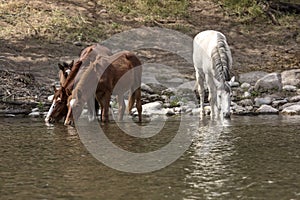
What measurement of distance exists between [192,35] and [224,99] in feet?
35.5

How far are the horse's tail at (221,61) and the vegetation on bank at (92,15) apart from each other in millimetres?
8566

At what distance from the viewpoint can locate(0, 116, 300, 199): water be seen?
480cm

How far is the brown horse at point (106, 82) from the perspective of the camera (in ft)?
34.9

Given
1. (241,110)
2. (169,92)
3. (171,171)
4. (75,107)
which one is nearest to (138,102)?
(75,107)

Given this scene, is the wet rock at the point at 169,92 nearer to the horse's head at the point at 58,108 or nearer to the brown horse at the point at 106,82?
the brown horse at the point at 106,82

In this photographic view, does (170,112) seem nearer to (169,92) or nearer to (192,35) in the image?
(169,92)

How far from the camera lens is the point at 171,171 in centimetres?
574

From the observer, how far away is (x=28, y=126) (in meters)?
10.4

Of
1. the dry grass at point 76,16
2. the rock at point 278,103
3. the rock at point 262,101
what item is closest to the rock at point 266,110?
the rock at point 278,103

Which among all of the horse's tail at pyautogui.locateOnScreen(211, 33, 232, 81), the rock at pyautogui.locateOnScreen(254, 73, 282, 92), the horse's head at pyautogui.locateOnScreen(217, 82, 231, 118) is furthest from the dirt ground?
the horse's head at pyautogui.locateOnScreen(217, 82, 231, 118)

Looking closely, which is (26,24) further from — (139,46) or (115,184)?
(115,184)

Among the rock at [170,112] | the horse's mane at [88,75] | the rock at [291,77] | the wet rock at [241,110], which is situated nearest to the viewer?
the horse's mane at [88,75]

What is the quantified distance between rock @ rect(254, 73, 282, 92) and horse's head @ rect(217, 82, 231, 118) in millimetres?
5212

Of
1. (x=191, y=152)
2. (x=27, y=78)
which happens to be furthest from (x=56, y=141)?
(x=27, y=78)
